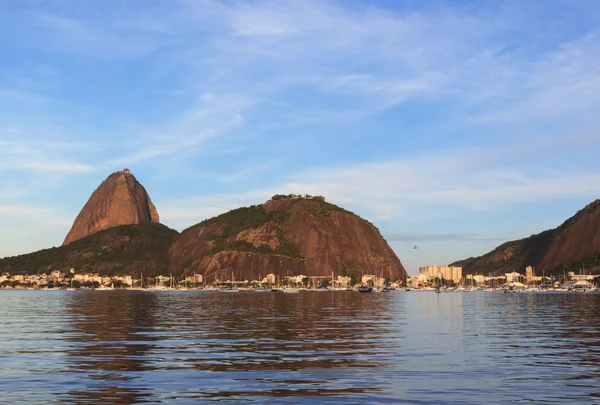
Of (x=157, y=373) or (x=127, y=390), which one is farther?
(x=157, y=373)

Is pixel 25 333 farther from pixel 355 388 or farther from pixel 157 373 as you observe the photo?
pixel 355 388

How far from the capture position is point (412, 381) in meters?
30.4

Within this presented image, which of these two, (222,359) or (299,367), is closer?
(299,367)

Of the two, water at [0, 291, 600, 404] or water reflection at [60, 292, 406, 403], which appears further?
water reflection at [60, 292, 406, 403]

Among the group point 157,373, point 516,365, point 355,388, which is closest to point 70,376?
point 157,373

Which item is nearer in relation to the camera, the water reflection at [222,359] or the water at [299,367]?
the water at [299,367]

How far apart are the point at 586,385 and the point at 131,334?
3797 cm

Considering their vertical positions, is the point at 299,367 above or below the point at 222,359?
below

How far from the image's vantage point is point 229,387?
28.7 meters

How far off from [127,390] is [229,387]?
4156 millimetres

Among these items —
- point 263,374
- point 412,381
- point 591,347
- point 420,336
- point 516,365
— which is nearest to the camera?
point 412,381

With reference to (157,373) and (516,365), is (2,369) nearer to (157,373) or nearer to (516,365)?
(157,373)

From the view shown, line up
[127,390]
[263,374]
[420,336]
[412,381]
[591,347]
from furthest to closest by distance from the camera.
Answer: [420,336]
[591,347]
[263,374]
[412,381]
[127,390]

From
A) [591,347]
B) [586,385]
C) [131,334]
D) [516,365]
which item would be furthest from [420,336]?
[586,385]
